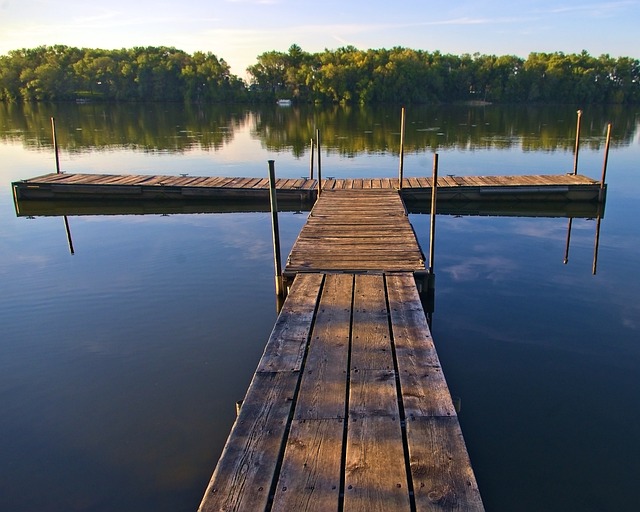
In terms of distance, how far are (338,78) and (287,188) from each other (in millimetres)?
95261

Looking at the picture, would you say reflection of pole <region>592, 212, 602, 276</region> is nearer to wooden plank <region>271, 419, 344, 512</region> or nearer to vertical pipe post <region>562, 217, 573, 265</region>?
vertical pipe post <region>562, 217, 573, 265</region>

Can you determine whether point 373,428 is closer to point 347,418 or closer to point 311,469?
point 347,418

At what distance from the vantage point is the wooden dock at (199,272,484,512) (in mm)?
3727

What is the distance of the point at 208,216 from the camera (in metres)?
18.3

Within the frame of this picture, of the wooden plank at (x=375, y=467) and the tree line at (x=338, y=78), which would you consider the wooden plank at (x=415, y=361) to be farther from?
the tree line at (x=338, y=78)

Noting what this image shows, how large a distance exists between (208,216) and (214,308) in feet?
Answer: 28.5

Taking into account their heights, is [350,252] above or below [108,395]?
above

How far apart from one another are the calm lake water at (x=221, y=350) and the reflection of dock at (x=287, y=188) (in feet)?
4.05

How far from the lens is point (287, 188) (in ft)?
61.3

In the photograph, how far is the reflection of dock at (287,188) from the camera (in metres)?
18.5

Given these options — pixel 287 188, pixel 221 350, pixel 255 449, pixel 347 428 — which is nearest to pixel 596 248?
pixel 287 188

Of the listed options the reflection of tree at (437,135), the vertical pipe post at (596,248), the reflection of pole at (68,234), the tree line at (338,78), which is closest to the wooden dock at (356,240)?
the vertical pipe post at (596,248)

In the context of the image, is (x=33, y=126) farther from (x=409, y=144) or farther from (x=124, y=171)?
(x=409, y=144)

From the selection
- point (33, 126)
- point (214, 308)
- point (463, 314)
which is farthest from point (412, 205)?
point (33, 126)
